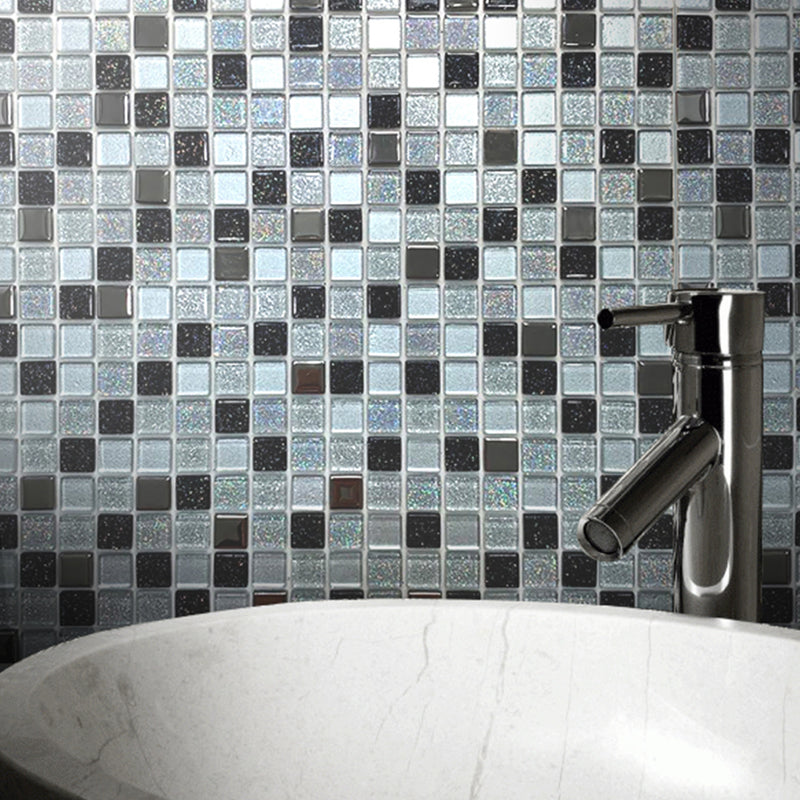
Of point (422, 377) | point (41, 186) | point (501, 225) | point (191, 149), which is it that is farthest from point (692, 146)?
point (41, 186)

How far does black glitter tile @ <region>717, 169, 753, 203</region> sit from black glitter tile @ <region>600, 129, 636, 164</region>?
0.06m

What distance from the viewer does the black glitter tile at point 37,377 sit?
2.96 feet

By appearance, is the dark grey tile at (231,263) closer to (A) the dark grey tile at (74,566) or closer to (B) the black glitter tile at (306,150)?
(B) the black glitter tile at (306,150)

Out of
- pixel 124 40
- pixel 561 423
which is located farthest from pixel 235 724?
pixel 124 40

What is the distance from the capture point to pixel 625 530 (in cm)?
63

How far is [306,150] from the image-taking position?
2.93 ft

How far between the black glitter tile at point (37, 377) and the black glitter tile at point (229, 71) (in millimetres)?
230

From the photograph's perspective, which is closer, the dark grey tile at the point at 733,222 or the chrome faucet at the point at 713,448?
the chrome faucet at the point at 713,448

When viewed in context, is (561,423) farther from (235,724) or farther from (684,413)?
(235,724)

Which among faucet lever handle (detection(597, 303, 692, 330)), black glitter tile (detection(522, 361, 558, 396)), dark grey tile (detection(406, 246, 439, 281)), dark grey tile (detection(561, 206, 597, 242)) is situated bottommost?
black glitter tile (detection(522, 361, 558, 396))

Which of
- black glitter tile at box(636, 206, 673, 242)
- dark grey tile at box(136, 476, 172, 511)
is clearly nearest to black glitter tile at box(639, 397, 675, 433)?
black glitter tile at box(636, 206, 673, 242)

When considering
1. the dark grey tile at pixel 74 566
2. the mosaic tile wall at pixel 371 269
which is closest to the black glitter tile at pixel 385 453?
the mosaic tile wall at pixel 371 269

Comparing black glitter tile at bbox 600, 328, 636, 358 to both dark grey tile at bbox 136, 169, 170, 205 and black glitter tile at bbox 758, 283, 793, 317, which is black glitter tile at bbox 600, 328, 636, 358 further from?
dark grey tile at bbox 136, 169, 170, 205

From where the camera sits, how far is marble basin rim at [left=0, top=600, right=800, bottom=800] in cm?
63
